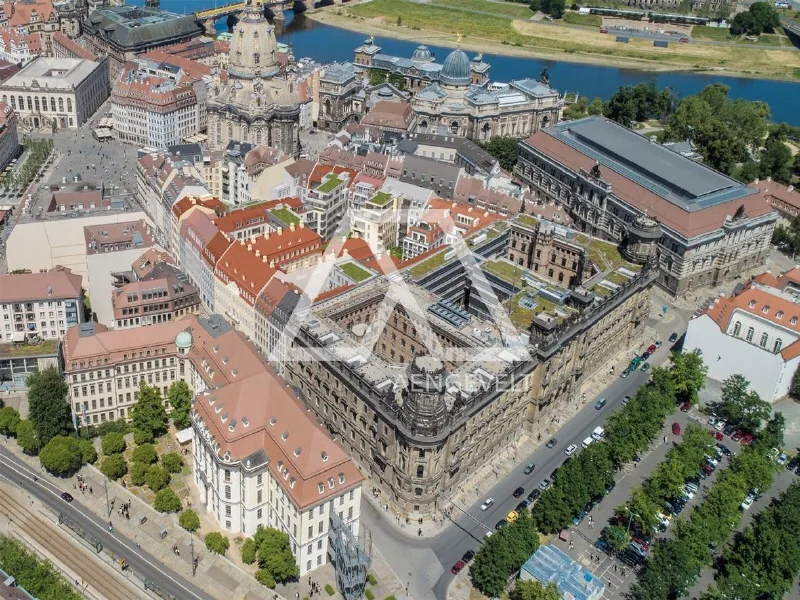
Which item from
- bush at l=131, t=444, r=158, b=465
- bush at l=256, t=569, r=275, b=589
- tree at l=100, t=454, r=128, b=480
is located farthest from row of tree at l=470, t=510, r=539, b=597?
tree at l=100, t=454, r=128, b=480

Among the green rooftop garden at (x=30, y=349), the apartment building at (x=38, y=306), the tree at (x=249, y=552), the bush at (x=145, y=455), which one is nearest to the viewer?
the tree at (x=249, y=552)

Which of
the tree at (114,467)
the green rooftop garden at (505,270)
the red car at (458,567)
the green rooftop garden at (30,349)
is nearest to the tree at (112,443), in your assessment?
the tree at (114,467)

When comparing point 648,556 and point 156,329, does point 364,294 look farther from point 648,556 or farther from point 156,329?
point 648,556

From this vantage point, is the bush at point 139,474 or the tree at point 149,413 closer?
the bush at point 139,474

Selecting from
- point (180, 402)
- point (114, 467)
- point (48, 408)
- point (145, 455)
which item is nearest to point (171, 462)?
point (145, 455)

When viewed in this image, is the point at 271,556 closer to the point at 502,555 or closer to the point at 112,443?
the point at 502,555

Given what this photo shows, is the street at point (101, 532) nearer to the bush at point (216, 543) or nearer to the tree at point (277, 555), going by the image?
the bush at point (216, 543)
